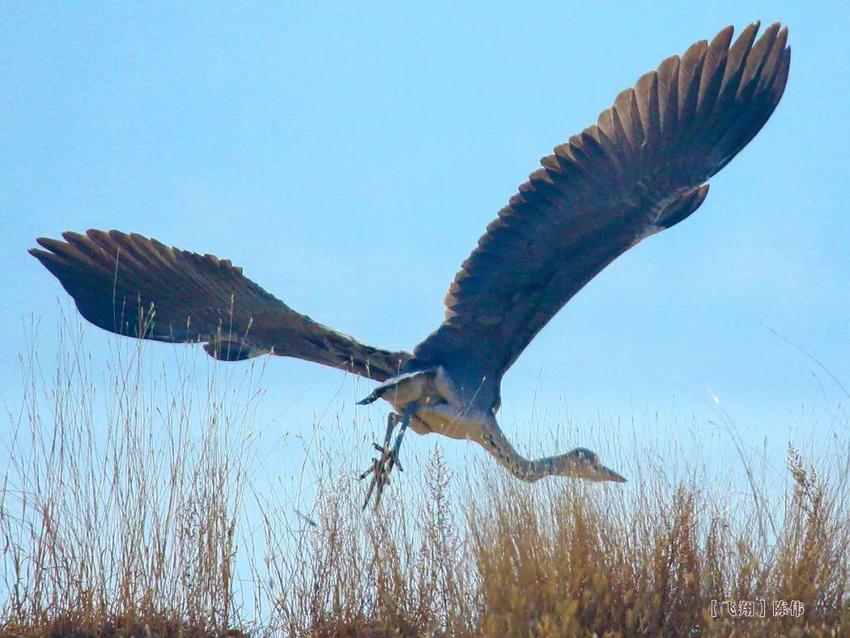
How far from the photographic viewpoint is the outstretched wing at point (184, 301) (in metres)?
7.35

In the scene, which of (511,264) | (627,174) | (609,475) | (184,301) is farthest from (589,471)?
(184,301)

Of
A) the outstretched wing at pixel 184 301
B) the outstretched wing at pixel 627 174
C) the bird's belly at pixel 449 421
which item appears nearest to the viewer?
the outstretched wing at pixel 627 174

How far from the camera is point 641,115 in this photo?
280 inches

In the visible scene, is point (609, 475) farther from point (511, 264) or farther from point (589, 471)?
point (511, 264)

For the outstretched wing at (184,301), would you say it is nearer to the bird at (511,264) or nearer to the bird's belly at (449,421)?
the bird at (511,264)

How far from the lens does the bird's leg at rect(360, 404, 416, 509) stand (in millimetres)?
5914

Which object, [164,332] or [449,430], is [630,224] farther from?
[164,332]

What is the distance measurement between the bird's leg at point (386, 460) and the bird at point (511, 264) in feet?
0.06

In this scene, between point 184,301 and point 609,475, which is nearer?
point 609,475

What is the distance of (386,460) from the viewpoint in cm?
674

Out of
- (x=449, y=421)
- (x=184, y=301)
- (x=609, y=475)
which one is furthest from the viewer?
(x=449, y=421)

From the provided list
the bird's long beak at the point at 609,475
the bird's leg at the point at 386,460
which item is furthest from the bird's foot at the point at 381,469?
the bird's long beak at the point at 609,475

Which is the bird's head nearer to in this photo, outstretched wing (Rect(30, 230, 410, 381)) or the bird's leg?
the bird's leg

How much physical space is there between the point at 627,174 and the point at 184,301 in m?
3.08
